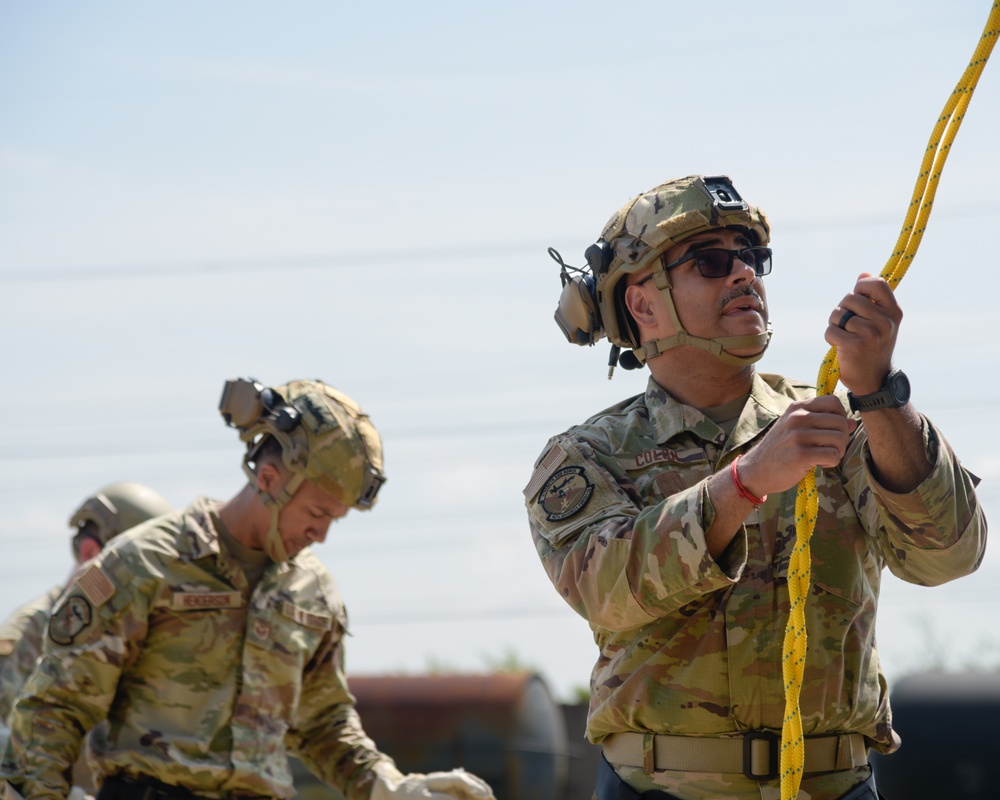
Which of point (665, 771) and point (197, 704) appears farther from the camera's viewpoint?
Answer: point (197, 704)

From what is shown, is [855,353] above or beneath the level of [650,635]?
above

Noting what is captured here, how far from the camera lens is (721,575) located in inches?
144

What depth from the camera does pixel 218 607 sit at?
253 inches

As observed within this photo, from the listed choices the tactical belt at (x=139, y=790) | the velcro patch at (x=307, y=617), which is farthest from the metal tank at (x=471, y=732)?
the tactical belt at (x=139, y=790)

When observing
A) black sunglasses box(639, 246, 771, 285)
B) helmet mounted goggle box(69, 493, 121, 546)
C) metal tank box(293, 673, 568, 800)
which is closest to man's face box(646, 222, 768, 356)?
black sunglasses box(639, 246, 771, 285)

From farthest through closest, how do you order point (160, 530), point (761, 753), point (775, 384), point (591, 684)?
1. point (160, 530)
2. point (775, 384)
3. point (591, 684)
4. point (761, 753)

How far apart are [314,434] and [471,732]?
6.07m

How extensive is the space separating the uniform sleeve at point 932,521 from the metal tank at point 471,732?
8.50 m

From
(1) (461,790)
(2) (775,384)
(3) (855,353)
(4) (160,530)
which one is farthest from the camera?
(4) (160,530)

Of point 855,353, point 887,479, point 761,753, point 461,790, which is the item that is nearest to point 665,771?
point 761,753

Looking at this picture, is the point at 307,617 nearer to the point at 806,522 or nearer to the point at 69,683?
the point at 69,683

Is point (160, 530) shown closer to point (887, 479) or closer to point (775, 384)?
point (775, 384)

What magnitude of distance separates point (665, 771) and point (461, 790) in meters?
2.39

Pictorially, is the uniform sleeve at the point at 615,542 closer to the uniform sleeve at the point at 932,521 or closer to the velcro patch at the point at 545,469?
the velcro patch at the point at 545,469
